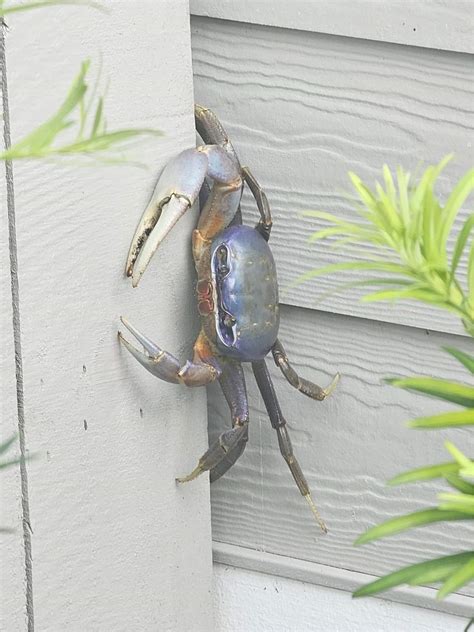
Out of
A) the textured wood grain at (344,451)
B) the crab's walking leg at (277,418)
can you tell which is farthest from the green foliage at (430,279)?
the crab's walking leg at (277,418)

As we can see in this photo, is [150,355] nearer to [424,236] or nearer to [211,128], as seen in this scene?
[211,128]

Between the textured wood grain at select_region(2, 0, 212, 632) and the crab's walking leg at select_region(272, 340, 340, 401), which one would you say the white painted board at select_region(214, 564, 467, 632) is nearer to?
the textured wood grain at select_region(2, 0, 212, 632)

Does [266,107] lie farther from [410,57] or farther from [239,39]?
[410,57]

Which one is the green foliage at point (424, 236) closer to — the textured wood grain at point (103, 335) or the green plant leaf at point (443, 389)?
the green plant leaf at point (443, 389)

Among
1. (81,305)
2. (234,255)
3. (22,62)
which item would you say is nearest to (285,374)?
(234,255)

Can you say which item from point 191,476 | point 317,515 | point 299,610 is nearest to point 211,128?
point 191,476
